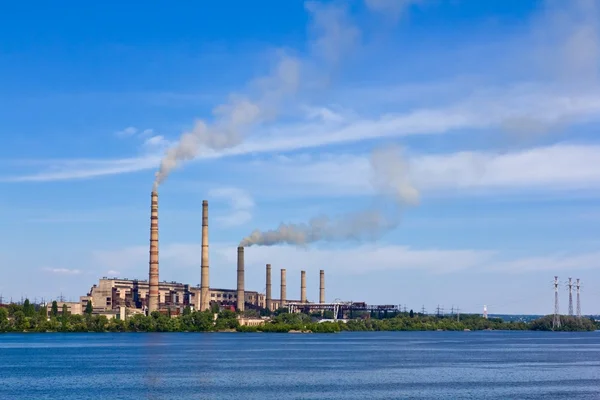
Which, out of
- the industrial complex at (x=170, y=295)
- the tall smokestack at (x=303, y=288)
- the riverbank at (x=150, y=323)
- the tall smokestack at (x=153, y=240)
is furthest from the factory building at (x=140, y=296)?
the tall smokestack at (x=153, y=240)

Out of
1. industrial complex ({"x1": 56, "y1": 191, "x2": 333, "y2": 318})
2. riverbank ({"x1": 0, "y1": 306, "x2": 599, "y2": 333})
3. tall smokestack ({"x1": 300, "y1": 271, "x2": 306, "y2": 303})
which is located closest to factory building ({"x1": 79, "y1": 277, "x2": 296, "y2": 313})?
industrial complex ({"x1": 56, "y1": 191, "x2": 333, "y2": 318})

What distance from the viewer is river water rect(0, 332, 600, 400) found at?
181ft

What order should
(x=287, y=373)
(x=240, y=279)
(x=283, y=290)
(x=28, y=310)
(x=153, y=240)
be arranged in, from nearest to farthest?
(x=287, y=373), (x=153, y=240), (x=28, y=310), (x=240, y=279), (x=283, y=290)

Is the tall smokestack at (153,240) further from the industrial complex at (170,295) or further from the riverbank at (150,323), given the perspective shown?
the riverbank at (150,323)

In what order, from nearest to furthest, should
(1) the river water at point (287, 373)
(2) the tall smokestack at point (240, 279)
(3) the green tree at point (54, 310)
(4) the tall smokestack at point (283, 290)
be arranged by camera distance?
(1) the river water at point (287, 373) → (3) the green tree at point (54, 310) → (2) the tall smokestack at point (240, 279) → (4) the tall smokestack at point (283, 290)

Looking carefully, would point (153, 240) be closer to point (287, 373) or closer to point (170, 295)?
point (170, 295)

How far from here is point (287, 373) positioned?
68.0 meters

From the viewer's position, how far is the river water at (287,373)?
181ft

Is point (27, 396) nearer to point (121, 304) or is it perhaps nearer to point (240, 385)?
point (240, 385)

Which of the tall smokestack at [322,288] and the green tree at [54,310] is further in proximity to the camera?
the tall smokestack at [322,288]

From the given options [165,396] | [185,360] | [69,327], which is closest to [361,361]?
[185,360]

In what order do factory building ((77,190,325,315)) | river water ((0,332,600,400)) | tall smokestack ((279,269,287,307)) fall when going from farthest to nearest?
tall smokestack ((279,269,287,307)) → factory building ((77,190,325,315)) → river water ((0,332,600,400))

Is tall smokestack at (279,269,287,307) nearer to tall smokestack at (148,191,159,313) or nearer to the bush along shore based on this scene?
the bush along shore

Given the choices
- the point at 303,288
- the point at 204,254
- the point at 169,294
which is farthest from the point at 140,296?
A: the point at 303,288
